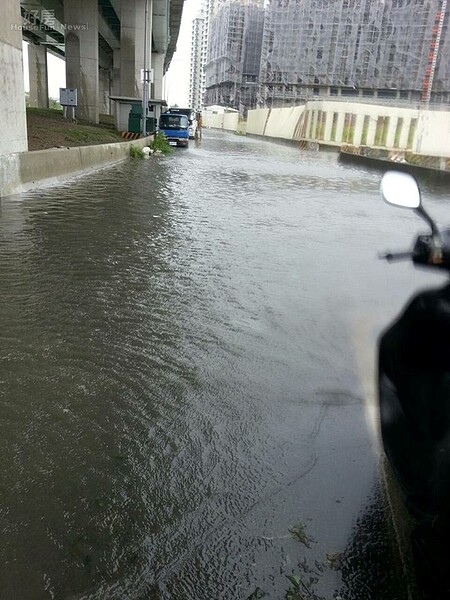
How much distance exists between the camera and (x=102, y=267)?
18.7 feet

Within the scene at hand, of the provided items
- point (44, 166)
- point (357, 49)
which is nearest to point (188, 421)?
point (44, 166)

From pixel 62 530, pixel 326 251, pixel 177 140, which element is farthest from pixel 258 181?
pixel 177 140

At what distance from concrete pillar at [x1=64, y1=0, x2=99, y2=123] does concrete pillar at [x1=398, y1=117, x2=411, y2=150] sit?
19678mm

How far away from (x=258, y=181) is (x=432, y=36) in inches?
2575

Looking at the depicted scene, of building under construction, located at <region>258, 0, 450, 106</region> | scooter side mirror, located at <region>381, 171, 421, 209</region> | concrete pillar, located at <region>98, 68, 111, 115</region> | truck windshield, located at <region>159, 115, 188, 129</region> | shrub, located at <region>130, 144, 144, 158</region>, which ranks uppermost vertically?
building under construction, located at <region>258, 0, 450, 106</region>

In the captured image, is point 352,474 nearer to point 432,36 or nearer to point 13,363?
point 13,363

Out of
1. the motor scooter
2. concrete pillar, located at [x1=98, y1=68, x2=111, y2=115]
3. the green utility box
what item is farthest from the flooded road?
concrete pillar, located at [x1=98, y1=68, x2=111, y2=115]

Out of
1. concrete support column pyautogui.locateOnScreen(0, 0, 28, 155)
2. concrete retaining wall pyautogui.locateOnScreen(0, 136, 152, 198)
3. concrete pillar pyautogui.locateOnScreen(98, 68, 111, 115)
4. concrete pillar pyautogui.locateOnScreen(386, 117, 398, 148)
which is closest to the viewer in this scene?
concrete support column pyautogui.locateOnScreen(0, 0, 28, 155)

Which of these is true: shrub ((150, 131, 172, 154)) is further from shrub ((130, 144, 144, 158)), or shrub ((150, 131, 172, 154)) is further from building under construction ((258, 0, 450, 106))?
building under construction ((258, 0, 450, 106))

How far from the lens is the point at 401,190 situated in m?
2.01

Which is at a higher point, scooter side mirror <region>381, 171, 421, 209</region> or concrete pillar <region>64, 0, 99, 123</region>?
concrete pillar <region>64, 0, 99, 123</region>

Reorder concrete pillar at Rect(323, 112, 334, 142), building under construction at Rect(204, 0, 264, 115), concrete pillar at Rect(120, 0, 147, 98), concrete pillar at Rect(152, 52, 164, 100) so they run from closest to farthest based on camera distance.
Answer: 1. concrete pillar at Rect(120, 0, 147, 98)
2. concrete pillar at Rect(323, 112, 334, 142)
3. concrete pillar at Rect(152, 52, 164, 100)
4. building under construction at Rect(204, 0, 264, 115)

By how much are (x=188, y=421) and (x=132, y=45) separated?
3252cm

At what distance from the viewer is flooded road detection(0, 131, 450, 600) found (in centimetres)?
198
